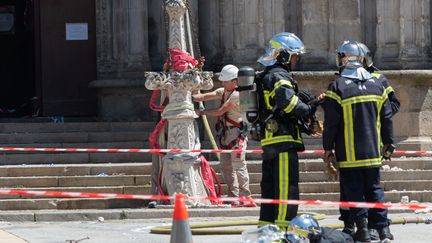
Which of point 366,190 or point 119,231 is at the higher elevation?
point 366,190

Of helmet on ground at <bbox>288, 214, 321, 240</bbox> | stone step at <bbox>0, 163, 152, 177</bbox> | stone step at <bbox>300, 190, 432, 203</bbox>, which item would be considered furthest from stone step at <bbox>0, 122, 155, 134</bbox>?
helmet on ground at <bbox>288, 214, 321, 240</bbox>

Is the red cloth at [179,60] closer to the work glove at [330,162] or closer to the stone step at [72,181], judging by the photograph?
the stone step at [72,181]

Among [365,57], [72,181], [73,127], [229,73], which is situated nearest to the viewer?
[365,57]

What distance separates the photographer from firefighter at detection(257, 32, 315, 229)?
12984 millimetres

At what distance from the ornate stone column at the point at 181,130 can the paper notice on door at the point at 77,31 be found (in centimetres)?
643

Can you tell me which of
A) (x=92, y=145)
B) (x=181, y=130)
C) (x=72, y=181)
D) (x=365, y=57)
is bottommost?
(x=72, y=181)

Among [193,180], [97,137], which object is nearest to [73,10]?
[97,137]

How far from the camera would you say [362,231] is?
13.3m

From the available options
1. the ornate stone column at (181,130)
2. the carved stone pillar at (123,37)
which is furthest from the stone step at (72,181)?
the carved stone pillar at (123,37)

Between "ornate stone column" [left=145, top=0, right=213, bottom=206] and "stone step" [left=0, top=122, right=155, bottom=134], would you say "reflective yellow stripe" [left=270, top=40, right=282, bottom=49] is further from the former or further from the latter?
"stone step" [left=0, top=122, right=155, bottom=134]

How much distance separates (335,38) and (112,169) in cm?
434

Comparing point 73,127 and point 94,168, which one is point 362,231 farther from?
point 73,127

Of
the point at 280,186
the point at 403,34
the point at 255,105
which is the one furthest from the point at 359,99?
the point at 403,34

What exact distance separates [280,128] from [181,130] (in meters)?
4.62
